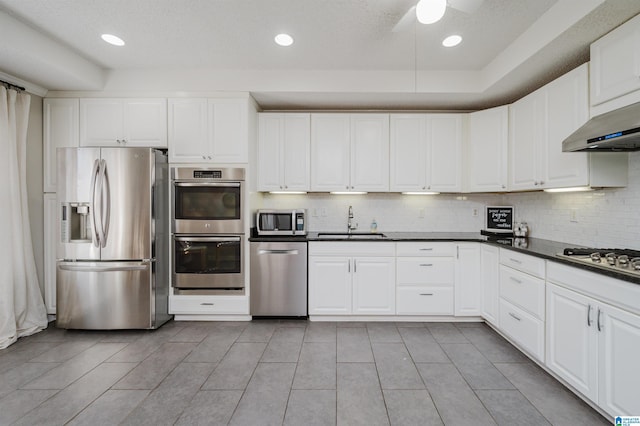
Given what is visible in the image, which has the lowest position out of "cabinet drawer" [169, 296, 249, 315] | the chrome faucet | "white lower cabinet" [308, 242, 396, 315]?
"cabinet drawer" [169, 296, 249, 315]

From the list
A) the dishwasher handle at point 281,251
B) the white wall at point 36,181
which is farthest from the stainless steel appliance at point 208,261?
the white wall at point 36,181

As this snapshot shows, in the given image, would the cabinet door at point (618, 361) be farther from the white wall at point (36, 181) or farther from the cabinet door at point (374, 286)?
the white wall at point (36, 181)

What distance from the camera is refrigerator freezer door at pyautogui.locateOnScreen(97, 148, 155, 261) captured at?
3.05 meters

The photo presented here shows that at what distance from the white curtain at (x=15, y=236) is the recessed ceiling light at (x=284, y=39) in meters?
2.69

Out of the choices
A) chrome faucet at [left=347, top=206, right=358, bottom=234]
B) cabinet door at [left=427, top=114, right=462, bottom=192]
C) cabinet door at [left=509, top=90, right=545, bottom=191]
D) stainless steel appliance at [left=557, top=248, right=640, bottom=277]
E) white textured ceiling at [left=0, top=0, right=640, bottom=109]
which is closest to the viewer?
stainless steel appliance at [left=557, top=248, right=640, bottom=277]

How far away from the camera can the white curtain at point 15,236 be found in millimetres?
2828

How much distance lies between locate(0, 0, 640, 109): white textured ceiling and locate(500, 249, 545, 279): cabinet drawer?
66.9 inches

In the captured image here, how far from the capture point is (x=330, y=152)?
12.1ft

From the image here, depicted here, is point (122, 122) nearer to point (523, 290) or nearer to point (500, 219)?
point (523, 290)

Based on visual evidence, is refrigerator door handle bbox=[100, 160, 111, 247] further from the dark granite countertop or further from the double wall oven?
the dark granite countertop

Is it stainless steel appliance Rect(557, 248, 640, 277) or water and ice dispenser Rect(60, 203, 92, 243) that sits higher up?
water and ice dispenser Rect(60, 203, 92, 243)

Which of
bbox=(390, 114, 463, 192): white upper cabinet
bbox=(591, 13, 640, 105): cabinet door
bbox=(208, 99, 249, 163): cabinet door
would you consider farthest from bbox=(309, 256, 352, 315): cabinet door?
bbox=(591, 13, 640, 105): cabinet door

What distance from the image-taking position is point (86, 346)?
2.80 metres

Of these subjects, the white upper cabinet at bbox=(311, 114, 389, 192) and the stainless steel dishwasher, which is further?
the white upper cabinet at bbox=(311, 114, 389, 192)
